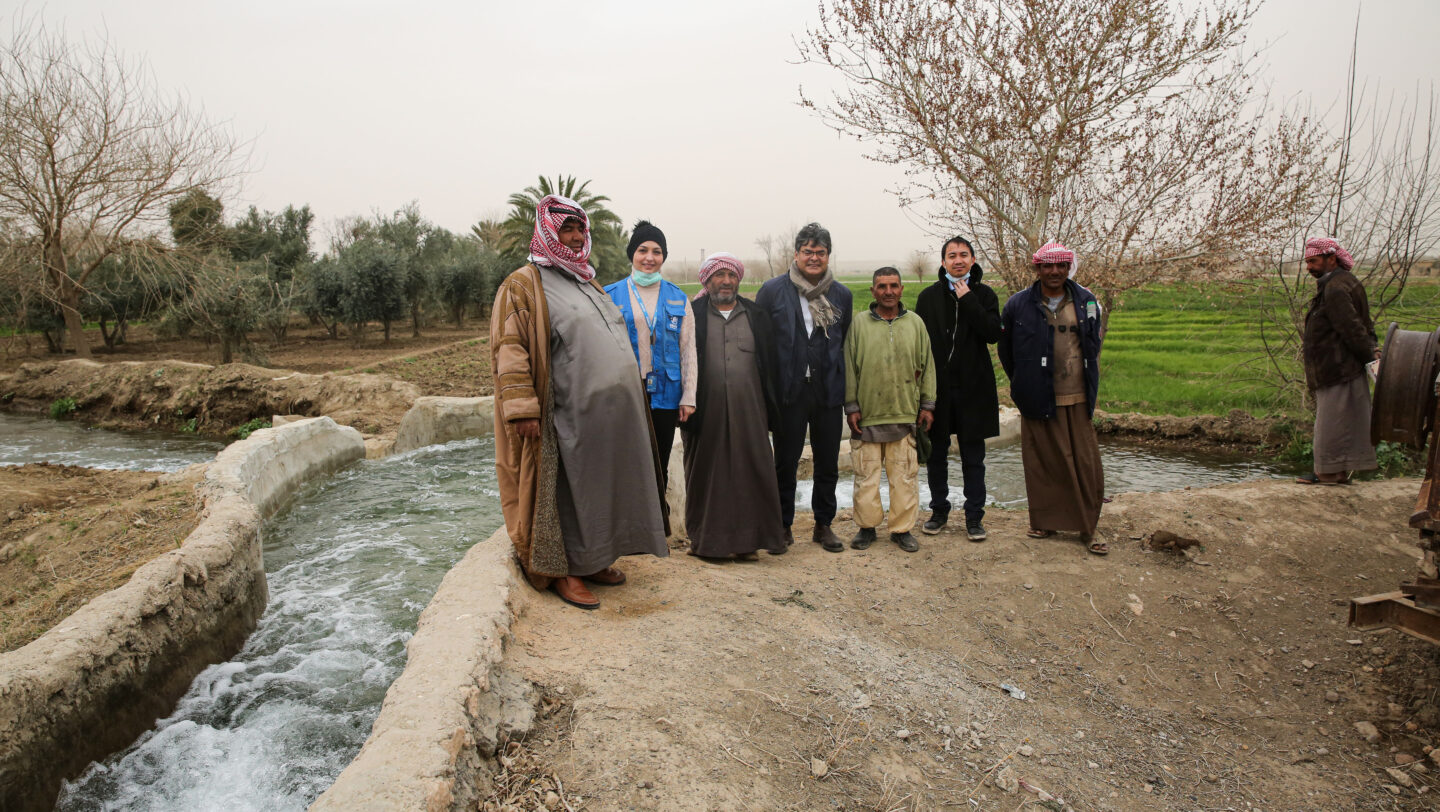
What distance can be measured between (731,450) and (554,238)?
1.47m

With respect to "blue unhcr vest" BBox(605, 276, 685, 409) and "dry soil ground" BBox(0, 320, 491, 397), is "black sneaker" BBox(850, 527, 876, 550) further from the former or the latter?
"dry soil ground" BBox(0, 320, 491, 397)

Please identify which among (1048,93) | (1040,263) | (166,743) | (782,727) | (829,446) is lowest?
(166,743)

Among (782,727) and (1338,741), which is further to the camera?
(1338,741)

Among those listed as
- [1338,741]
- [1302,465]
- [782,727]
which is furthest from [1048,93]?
[782,727]

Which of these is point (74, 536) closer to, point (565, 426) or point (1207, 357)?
point (565, 426)

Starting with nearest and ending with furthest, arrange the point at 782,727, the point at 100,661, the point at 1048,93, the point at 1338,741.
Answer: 1. the point at 782,727
2. the point at 1338,741
3. the point at 100,661
4. the point at 1048,93

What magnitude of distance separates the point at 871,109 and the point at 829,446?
19.8ft

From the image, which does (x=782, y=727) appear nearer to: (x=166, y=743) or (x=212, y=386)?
(x=166, y=743)

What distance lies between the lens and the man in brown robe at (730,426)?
4164mm

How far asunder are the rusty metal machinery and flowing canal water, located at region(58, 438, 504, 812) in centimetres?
424

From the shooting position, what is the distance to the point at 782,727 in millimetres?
2525

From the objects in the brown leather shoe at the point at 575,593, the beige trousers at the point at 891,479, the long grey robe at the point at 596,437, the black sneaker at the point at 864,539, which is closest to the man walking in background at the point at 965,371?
the beige trousers at the point at 891,479

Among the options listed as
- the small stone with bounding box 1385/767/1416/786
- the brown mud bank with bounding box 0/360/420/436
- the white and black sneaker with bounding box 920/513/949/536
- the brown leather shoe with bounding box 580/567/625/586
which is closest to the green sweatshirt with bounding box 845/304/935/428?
the white and black sneaker with bounding box 920/513/949/536

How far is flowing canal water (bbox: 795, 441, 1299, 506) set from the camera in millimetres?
7316
